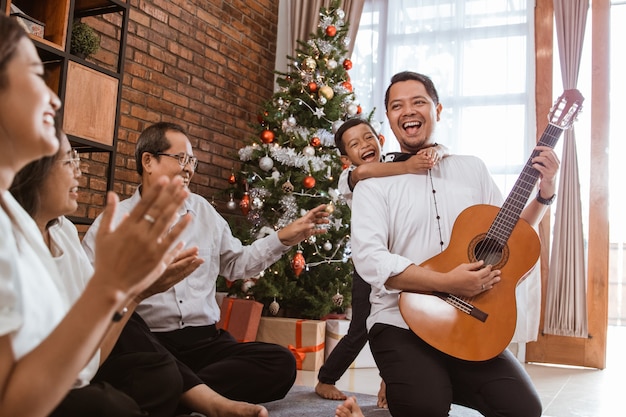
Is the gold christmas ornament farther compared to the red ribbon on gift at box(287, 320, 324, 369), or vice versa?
the gold christmas ornament

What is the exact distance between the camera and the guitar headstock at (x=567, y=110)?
2182 millimetres

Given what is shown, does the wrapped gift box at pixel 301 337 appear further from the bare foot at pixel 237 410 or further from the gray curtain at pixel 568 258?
the bare foot at pixel 237 410

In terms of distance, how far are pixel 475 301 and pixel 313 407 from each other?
1004 millimetres

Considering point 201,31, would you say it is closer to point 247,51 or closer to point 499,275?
point 247,51

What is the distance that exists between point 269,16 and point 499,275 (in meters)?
3.90

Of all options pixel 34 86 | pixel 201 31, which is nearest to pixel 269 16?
pixel 201 31

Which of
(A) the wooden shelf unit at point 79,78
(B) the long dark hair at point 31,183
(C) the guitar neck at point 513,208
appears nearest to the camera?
(B) the long dark hair at point 31,183

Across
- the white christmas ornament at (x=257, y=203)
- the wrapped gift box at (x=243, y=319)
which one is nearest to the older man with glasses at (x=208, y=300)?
the wrapped gift box at (x=243, y=319)

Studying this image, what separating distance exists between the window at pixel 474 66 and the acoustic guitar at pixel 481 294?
8.16 ft

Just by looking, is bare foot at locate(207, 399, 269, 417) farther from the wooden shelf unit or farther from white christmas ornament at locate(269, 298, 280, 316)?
white christmas ornament at locate(269, 298, 280, 316)

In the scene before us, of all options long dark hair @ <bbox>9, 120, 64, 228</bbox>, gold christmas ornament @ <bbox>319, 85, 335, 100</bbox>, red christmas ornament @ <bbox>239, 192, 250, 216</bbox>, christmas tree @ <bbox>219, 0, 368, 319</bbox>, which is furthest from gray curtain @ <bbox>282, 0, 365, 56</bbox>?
long dark hair @ <bbox>9, 120, 64, 228</bbox>

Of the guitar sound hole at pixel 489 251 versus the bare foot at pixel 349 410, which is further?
the guitar sound hole at pixel 489 251

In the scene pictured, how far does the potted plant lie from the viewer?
3.04 m

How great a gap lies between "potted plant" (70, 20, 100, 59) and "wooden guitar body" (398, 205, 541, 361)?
209 cm
